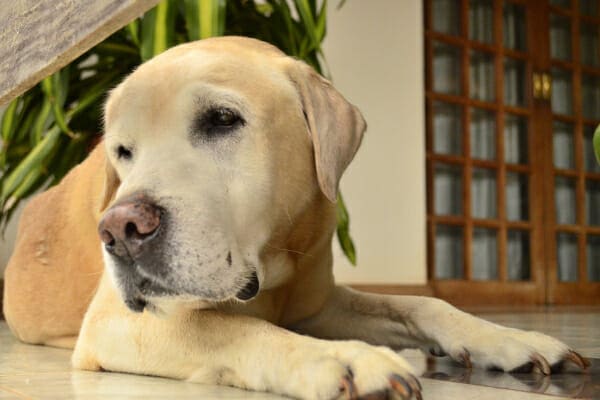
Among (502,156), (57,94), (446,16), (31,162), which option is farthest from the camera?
(502,156)

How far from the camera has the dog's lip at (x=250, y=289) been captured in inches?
48.6

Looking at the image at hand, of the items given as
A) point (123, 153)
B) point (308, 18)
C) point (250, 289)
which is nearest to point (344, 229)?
point (308, 18)

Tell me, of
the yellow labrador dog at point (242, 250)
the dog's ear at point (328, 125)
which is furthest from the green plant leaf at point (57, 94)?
the dog's ear at point (328, 125)

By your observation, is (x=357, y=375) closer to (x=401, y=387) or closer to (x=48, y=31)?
(x=401, y=387)

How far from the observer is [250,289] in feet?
4.09

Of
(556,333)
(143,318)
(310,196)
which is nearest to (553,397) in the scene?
(310,196)

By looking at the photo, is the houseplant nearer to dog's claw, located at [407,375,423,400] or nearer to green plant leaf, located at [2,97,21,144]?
green plant leaf, located at [2,97,21,144]

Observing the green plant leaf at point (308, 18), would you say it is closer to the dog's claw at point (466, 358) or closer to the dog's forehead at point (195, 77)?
the dog's forehead at point (195, 77)

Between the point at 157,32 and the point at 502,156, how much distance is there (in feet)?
10.4

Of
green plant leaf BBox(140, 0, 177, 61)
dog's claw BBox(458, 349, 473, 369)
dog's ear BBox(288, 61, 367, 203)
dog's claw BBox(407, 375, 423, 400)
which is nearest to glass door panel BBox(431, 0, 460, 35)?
green plant leaf BBox(140, 0, 177, 61)

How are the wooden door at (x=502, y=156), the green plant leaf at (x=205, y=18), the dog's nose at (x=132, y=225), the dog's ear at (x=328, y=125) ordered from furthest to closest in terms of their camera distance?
the wooden door at (x=502, y=156)
the green plant leaf at (x=205, y=18)
the dog's ear at (x=328, y=125)
the dog's nose at (x=132, y=225)

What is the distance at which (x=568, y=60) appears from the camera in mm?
5570

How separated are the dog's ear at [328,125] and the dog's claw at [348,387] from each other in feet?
1.41

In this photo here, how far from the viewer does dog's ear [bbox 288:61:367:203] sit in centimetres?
137
